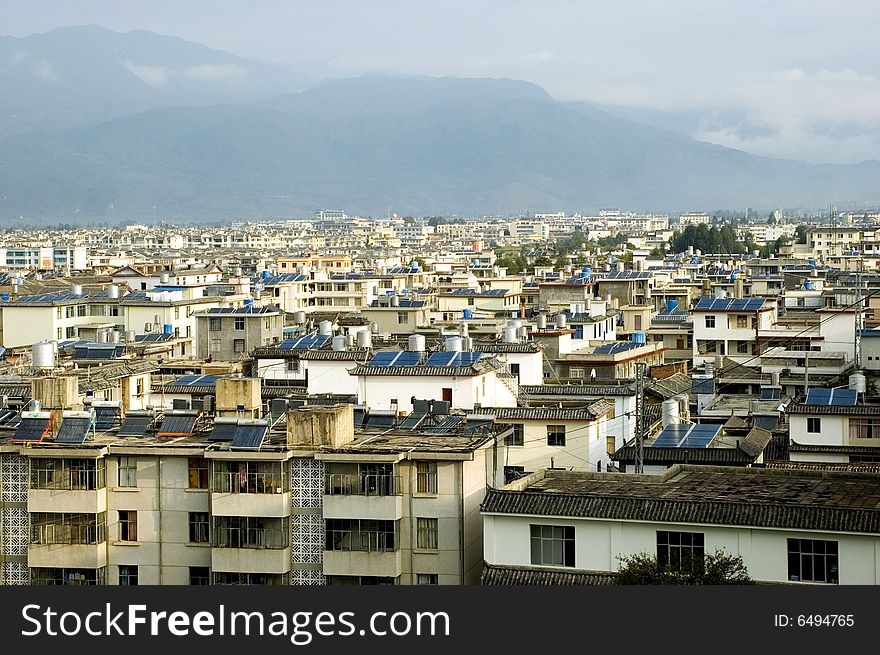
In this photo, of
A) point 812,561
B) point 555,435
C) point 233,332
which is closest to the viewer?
point 812,561

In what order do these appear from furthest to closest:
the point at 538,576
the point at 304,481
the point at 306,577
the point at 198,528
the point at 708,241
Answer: the point at 708,241
the point at 198,528
the point at 304,481
the point at 306,577
the point at 538,576

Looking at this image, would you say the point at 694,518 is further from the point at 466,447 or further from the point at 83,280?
the point at 83,280

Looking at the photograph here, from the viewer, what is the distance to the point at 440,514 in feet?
58.6

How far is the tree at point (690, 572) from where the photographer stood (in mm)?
14833

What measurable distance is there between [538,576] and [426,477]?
2.09 metres

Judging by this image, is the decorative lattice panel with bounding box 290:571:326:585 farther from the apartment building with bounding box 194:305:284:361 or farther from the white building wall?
the apartment building with bounding box 194:305:284:361

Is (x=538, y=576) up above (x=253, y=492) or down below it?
below

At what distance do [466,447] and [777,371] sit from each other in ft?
59.7

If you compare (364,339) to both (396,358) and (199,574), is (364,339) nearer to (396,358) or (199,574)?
(396,358)

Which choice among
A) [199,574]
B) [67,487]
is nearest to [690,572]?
[199,574]

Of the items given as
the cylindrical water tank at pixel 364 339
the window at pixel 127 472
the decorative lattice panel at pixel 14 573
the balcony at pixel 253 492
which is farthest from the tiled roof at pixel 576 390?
the decorative lattice panel at pixel 14 573

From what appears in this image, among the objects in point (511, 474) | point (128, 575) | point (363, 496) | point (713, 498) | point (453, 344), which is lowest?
point (128, 575)

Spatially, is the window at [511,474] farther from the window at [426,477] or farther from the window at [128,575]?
the window at [128,575]

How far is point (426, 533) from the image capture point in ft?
59.0
